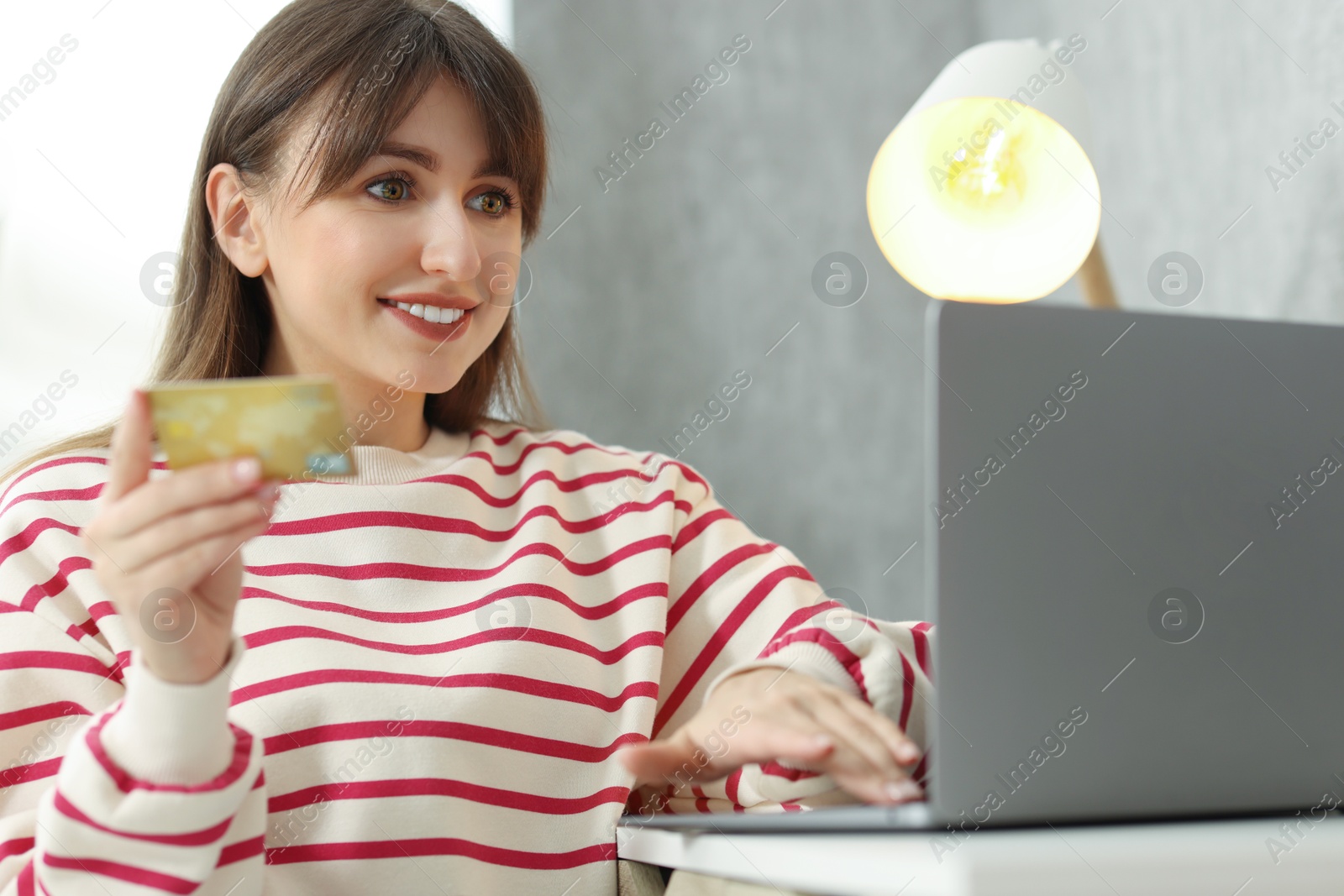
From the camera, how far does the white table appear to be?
46cm

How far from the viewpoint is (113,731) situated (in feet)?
2.23

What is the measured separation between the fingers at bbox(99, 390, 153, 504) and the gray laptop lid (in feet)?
1.38

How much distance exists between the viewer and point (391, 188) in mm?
1080

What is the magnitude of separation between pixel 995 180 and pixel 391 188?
2.11 feet

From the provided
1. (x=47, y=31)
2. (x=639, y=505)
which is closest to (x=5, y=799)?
(x=639, y=505)

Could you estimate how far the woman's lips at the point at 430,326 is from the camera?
1.09m

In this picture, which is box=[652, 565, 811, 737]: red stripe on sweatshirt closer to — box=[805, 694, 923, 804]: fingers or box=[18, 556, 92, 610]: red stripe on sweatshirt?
box=[805, 694, 923, 804]: fingers

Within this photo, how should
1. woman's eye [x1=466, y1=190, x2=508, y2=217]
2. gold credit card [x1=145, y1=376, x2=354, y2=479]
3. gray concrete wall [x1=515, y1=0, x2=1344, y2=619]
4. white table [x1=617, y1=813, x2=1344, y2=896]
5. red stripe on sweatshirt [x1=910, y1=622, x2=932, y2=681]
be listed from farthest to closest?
1. gray concrete wall [x1=515, y1=0, x2=1344, y2=619]
2. woman's eye [x1=466, y1=190, x2=508, y2=217]
3. red stripe on sweatshirt [x1=910, y1=622, x2=932, y2=681]
4. gold credit card [x1=145, y1=376, x2=354, y2=479]
5. white table [x1=617, y1=813, x2=1344, y2=896]

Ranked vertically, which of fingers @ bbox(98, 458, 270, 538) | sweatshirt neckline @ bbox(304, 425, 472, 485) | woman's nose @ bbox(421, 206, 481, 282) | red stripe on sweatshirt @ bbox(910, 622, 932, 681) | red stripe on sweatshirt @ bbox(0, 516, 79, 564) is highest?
woman's nose @ bbox(421, 206, 481, 282)

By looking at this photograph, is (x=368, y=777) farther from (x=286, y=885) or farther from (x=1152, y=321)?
(x=1152, y=321)

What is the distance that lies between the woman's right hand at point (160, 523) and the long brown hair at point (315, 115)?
0.49 metres

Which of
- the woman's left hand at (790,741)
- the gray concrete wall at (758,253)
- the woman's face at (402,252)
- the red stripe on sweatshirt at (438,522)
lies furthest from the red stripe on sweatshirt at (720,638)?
the gray concrete wall at (758,253)

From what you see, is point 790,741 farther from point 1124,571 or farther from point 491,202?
point 491,202

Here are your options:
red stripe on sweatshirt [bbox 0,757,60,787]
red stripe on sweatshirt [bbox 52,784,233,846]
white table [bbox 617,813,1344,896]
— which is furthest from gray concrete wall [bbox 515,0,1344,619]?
white table [bbox 617,813,1344,896]
